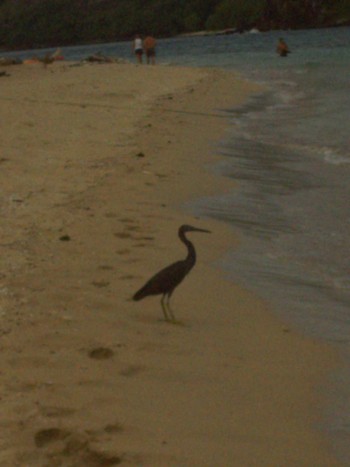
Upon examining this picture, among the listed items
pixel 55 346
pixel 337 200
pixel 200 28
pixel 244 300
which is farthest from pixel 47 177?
pixel 200 28

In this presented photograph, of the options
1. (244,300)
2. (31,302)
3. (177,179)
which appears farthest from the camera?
(177,179)

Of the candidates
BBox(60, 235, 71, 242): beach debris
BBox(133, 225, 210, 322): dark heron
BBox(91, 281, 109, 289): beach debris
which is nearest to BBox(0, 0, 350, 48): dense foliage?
BBox(60, 235, 71, 242): beach debris

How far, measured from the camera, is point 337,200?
34.9 feet

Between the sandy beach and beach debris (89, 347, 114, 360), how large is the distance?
13 millimetres

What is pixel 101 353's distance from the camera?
5328 millimetres

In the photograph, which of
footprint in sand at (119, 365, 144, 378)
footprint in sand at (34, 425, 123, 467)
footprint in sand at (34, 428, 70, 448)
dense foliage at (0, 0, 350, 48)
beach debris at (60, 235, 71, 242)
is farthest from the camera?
dense foliage at (0, 0, 350, 48)

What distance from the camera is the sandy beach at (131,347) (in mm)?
4309

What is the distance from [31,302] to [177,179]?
563 cm

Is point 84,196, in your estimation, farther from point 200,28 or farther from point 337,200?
point 200,28

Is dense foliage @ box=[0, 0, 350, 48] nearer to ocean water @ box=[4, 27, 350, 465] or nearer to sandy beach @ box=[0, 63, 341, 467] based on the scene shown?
ocean water @ box=[4, 27, 350, 465]

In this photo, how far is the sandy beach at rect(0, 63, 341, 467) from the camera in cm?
431

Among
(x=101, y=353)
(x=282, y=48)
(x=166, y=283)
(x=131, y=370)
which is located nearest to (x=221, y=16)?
(x=282, y=48)

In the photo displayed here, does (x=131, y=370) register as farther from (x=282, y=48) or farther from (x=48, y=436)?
(x=282, y=48)

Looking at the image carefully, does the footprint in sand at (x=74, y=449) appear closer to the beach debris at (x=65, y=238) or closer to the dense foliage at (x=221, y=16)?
the beach debris at (x=65, y=238)
